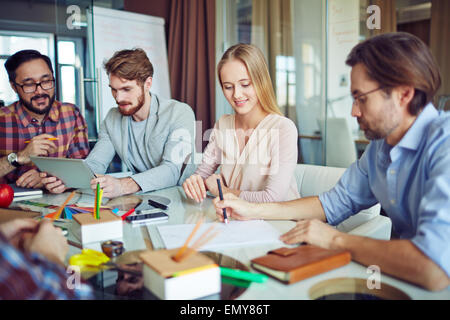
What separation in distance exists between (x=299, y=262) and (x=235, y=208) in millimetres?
442

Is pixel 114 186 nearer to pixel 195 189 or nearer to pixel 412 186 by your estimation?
pixel 195 189

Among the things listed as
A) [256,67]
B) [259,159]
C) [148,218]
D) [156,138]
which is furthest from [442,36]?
[148,218]

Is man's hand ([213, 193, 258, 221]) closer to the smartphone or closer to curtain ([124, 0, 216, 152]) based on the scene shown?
the smartphone

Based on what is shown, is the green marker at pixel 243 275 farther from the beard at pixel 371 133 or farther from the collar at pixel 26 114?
the collar at pixel 26 114

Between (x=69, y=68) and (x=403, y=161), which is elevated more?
(x=69, y=68)

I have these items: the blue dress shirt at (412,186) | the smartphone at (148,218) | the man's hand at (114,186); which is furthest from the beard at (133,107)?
the blue dress shirt at (412,186)

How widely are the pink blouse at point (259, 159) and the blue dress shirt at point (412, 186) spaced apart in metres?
0.27

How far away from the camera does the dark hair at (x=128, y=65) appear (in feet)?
6.78

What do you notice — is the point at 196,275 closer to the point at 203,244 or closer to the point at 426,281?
the point at 203,244

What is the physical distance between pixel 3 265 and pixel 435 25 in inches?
143

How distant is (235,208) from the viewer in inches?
48.8

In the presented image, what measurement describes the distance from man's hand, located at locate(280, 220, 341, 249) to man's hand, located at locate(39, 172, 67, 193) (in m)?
1.07

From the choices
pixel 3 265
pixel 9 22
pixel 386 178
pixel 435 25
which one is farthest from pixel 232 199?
pixel 9 22
